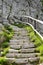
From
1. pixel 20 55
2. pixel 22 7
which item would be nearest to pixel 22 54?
pixel 20 55

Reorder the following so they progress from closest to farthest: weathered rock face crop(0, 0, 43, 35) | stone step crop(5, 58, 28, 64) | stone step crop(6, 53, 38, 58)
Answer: stone step crop(5, 58, 28, 64), stone step crop(6, 53, 38, 58), weathered rock face crop(0, 0, 43, 35)

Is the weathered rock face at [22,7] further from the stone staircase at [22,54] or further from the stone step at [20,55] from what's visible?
the stone step at [20,55]

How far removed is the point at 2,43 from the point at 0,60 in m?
2.94

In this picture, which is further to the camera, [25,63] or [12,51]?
[12,51]

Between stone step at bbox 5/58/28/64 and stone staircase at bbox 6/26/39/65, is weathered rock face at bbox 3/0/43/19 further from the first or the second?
stone step at bbox 5/58/28/64

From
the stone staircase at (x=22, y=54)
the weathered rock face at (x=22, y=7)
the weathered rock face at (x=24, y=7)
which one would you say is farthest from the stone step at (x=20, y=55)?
the weathered rock face at (x=24, y=7)

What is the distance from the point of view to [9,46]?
11.4 metres

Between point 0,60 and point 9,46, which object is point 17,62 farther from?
point 9,46

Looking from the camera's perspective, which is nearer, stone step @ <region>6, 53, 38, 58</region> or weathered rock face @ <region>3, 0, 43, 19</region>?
stone step @ <region>6, 53, 38, 58</region>

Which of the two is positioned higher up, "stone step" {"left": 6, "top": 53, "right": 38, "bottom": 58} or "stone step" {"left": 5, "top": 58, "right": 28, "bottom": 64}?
"stone step" {"left": 5, "top": 58, "right": 28, "bottom": 64}

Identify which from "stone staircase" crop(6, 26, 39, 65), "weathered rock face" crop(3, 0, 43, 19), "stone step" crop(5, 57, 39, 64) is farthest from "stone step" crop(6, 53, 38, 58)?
"weathered rock face" crop(3, 0, 43, 19)

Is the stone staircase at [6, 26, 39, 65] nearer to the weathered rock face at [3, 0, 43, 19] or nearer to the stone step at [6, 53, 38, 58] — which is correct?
the stone step at [6, 53, 38, 58]

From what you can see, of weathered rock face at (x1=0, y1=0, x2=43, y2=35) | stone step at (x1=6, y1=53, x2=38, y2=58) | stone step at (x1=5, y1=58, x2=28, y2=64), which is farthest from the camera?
weathered rock face at (x1=0, y1=0, x2=43, y2=35)

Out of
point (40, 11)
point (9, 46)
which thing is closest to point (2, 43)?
point (9, 46)
